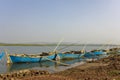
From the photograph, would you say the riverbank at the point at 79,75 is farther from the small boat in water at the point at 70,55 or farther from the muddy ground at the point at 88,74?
the small boat in water at the point at 70,55

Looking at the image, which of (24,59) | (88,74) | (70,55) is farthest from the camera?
(70,55)

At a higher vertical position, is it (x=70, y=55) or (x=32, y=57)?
(x=32, y=57)

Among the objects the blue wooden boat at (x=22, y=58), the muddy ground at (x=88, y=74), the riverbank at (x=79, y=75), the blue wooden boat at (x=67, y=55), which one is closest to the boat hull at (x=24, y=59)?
the blue wooden boat at (x=22, y=58)

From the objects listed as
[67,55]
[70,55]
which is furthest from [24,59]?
[70,55]

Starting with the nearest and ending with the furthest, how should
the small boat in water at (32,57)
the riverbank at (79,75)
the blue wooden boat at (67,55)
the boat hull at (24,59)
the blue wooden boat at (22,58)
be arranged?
the riverbank at (79,75)
the blue wooden boat at (22,58)
the small boat in water at (32,57)
the boat hull at (24,59)
the blue wooden boat at (67,55)

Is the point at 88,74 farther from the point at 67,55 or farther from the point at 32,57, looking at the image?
the point at 67,55

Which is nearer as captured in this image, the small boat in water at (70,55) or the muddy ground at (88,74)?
→ the muddy ground at (88,74)

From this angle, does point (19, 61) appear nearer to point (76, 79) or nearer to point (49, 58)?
point (49, 58)

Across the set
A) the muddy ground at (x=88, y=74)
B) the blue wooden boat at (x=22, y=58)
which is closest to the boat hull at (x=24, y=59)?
the blue wooden boat at (x=22, y=58)

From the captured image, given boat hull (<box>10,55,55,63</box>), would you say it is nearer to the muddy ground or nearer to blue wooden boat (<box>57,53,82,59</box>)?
blue wooden boat (<box>57,53,82,59</box>)

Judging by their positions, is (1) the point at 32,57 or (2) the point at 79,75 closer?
(2) the point at 79,75

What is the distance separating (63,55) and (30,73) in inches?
1011

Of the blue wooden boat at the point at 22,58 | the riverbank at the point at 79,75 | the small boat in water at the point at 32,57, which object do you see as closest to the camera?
the riverbank at the point at 79,75

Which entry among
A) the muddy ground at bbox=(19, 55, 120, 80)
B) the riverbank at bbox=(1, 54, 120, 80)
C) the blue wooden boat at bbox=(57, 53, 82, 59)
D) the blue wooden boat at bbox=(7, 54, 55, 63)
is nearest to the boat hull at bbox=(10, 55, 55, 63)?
the blue wooden boat at bbox=(7, 54, 55, 63)
